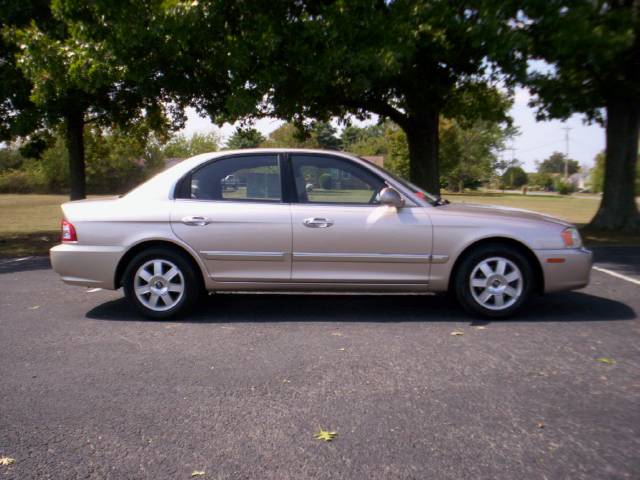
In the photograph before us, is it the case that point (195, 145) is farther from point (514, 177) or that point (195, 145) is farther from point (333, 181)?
point (333, 181)

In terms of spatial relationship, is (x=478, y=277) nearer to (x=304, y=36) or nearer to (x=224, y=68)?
(x=304, y=36)

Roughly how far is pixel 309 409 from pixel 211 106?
10503mm

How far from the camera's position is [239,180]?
5.69 metres

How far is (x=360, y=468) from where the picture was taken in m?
2.77

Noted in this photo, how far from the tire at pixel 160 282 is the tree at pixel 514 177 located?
8928 centimetres

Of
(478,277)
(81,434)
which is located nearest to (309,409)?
(81,434)

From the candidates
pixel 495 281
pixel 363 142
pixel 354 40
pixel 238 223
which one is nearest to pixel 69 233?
pixel 238 223

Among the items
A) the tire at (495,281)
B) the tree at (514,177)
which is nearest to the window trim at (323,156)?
the tire at (495,281)

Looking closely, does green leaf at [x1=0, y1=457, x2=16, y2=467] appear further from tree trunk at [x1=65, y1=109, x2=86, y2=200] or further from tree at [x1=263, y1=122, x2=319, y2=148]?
tree at [x1=263, y1=122, x2=319, y2=148]

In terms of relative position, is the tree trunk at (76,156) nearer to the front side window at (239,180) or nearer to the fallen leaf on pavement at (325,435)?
the front side window at (239,180)

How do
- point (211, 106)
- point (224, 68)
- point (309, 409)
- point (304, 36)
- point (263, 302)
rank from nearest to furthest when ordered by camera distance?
point (309, 409) < point (263, 302) < point (304, 36) < point (224, 68) < point (211, 106)

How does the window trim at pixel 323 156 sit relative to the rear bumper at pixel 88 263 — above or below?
above

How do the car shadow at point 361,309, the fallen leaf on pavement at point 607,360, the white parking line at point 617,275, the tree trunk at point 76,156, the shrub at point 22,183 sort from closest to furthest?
the fallen leaf on pavement at point 607,360, the car shadow at point 361,309, the white parking line at point 617,275, the tree trunk at point 76,156, the shrub at point 22,183

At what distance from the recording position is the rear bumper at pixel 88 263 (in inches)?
218
